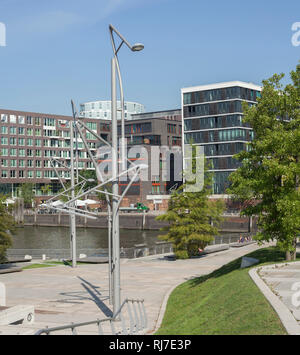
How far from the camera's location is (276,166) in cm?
2280

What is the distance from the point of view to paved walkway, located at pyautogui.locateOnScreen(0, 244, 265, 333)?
20484mm

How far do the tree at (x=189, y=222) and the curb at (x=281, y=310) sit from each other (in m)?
24.8

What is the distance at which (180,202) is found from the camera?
4456cm

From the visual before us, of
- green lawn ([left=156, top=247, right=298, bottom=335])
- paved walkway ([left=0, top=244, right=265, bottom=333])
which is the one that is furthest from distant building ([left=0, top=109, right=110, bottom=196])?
green lawn ([left=156, top=247, right=298, bottom=335])

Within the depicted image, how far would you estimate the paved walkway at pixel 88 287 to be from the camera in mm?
20484

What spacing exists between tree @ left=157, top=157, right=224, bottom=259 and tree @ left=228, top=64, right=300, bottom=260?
1681 cm

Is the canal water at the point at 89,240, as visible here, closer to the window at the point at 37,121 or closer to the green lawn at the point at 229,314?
the green lawn at the point at 229,314

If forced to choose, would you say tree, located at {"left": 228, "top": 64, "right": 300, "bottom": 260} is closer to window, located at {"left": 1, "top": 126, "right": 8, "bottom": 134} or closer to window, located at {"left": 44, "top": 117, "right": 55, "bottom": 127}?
window, located at {"left": 1, "top": 126, "right": 8, "bottom": 134}

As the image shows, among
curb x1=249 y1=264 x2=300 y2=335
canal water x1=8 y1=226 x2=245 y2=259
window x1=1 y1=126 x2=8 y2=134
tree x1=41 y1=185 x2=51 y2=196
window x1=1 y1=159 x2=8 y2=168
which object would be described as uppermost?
window x1=1 y1=126 x2=8 y2=134

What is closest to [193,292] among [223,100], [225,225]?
[225,225]

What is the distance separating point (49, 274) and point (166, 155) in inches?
3771

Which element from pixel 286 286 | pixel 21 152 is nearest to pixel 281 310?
pixel 286 286

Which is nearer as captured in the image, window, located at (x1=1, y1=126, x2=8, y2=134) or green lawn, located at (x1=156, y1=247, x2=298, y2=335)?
green lawn, located at (x1=156, y1=247, x2=298, y2=335)
